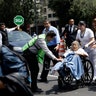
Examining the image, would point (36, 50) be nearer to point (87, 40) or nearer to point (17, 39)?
point (87, 40)

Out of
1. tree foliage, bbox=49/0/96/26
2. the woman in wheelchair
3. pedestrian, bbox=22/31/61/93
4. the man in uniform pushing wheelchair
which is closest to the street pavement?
the man in uniform pushing wheelchair

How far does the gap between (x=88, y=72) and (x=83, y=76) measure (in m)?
0.32

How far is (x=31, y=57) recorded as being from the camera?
28.9ft

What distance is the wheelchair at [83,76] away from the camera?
9.04 metres

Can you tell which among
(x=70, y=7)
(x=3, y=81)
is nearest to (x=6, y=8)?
(x=70, y=7)

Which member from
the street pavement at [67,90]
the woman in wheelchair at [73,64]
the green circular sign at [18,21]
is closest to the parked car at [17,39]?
the street pavement at [67,90]

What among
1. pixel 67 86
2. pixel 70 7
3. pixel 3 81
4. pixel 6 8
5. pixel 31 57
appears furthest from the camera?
pixel 70 7

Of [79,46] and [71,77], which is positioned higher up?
[79,46]

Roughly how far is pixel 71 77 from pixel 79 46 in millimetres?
974

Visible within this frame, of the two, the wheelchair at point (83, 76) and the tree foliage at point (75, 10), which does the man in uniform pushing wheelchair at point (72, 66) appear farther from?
the tree foliage at point (75, 10)

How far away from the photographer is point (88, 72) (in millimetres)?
9703

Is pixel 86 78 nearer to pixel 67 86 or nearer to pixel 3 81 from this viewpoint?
pixel 67 86

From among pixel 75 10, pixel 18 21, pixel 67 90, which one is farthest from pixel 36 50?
pixel 75 10

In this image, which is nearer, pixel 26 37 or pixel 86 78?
pixel 86 78
